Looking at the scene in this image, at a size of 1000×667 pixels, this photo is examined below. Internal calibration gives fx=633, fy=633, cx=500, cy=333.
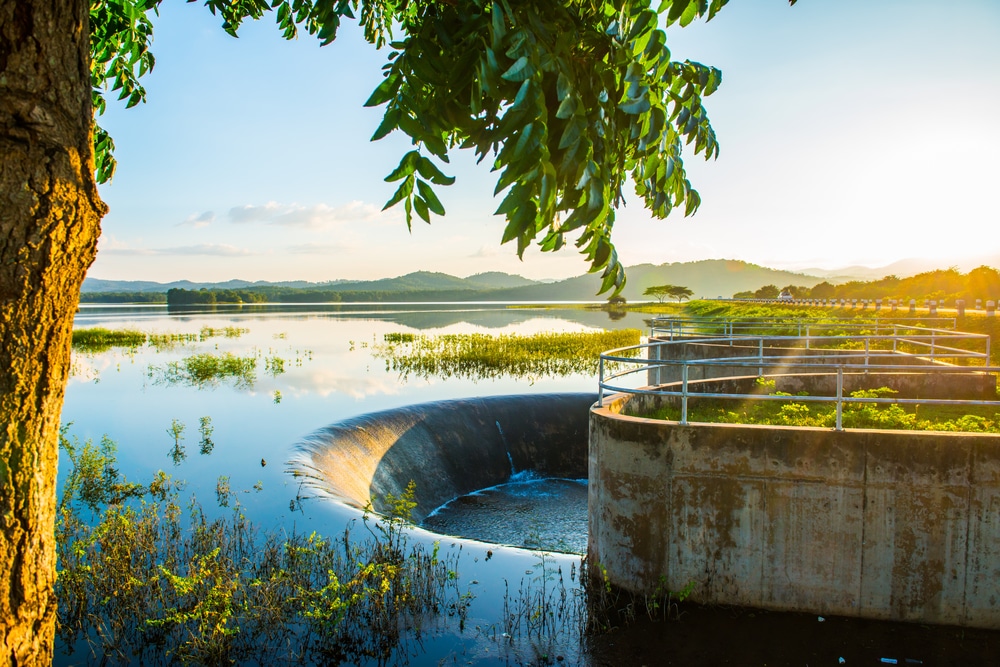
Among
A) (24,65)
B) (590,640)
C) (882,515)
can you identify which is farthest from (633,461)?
(24,65)

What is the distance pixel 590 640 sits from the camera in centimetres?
686

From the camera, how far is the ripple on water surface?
490 inches

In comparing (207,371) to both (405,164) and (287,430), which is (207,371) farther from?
(405,164)

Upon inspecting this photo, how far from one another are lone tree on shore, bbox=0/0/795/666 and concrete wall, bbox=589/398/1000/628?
17.4 feet

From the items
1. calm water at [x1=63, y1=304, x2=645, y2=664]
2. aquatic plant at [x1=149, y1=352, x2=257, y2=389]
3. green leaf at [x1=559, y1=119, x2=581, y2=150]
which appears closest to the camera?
green leaf at [x1=559, y1=119, x2=581, y2=150]

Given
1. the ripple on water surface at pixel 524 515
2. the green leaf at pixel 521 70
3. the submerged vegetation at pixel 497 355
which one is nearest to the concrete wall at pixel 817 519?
the ripple on water surface at pixel 524 515

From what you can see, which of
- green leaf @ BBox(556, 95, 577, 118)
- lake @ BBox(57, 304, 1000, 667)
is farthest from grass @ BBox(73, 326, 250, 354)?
green leaf @ BBox(556, 95, 577, 118)

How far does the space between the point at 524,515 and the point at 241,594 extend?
770cm

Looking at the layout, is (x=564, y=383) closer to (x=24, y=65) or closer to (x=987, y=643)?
(x=987, y=643)

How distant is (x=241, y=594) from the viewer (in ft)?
23.2

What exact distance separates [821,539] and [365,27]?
7064 mm

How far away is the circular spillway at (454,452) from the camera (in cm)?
1312

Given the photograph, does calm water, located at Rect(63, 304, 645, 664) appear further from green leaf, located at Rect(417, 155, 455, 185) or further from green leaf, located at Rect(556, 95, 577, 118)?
green leaf, located at Rect(556, 95, 577, 118)

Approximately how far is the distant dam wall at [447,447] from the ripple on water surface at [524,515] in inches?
15.6
